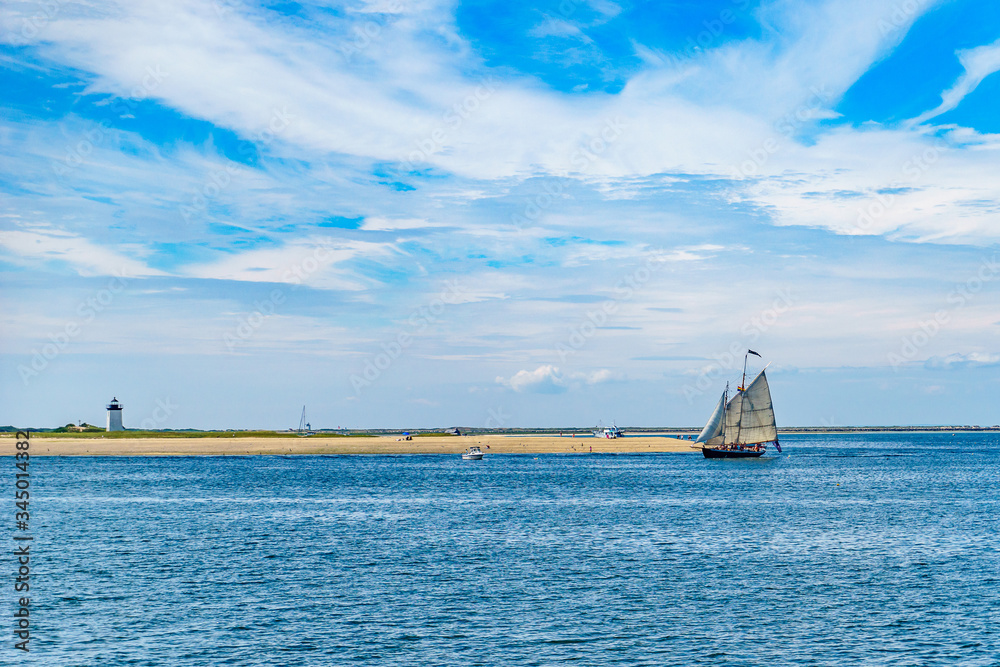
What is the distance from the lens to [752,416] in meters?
159

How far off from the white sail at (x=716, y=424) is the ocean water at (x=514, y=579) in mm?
74138

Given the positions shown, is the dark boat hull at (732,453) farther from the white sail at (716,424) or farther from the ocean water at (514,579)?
the ocean water at (514,579)

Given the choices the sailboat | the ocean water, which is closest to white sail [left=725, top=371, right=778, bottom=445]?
the sailboat

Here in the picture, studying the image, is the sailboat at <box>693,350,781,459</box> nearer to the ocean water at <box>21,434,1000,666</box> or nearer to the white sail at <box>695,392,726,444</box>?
the white sail at <box>695,392,726,444</box>

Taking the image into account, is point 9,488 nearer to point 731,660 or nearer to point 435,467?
point 435,467

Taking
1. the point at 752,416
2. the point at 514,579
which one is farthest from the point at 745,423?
the point at 514,579

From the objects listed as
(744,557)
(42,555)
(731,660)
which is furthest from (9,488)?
(731,660)

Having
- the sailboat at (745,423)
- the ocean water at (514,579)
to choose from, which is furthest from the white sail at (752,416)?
the ocean water at (514,579)

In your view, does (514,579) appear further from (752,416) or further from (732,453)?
(732,453)

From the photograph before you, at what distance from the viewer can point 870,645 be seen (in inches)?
1221

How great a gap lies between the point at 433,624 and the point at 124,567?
22168 mm

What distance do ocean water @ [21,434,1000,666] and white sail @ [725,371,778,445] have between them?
64080 millimetres

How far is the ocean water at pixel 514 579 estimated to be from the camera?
30719 mm

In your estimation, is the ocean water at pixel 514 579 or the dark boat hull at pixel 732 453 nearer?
the ocean water at pixel 514 579
